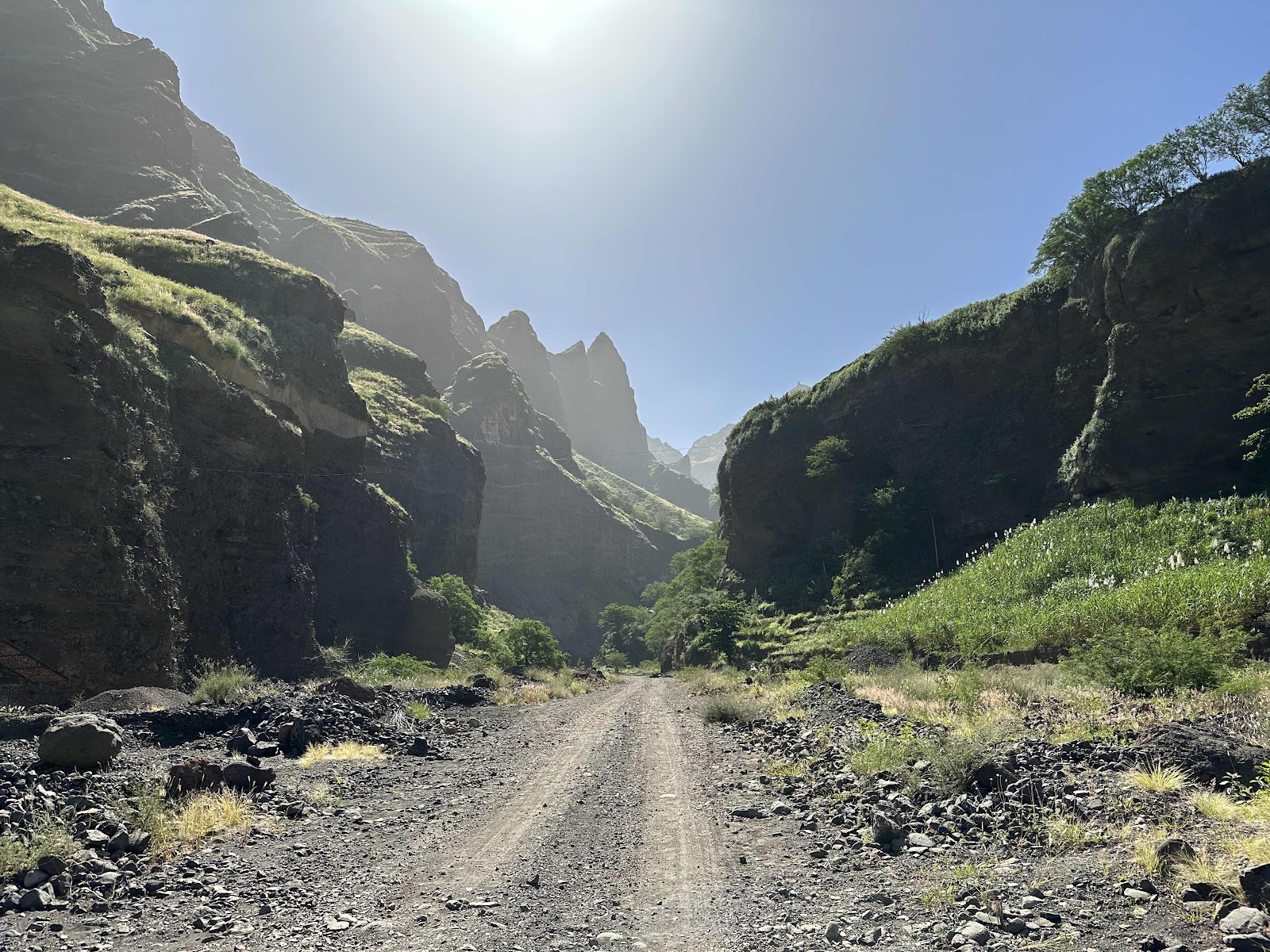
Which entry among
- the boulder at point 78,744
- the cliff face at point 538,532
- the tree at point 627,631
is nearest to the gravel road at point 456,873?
the boulder at point 78,744

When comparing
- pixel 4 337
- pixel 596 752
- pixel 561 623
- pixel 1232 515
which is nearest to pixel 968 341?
pixel 1232 515

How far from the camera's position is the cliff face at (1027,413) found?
29750mm

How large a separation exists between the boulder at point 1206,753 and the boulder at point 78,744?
1192 cm

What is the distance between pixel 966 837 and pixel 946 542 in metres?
41.2

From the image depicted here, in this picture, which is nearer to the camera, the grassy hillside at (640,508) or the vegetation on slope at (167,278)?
the vegetation on slope at (167,278)

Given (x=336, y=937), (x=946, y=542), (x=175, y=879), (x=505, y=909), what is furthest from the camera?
(x=946, y=542)

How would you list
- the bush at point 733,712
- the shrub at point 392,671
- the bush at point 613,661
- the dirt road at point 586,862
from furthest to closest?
the bush at point 613,661
the shrub at point 392,671
the bush at point 733,712
the dirt road at point 586,862

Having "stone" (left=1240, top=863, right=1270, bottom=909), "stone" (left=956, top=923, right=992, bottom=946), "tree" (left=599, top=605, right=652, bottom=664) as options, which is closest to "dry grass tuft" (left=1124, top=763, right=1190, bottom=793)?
"stone" (left=1240, top=863, right=1270, bottom=909)

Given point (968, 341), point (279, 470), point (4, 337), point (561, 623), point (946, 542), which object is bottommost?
point (561, 623)

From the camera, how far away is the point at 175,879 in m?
5.39

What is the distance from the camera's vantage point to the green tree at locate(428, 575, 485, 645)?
163 feet

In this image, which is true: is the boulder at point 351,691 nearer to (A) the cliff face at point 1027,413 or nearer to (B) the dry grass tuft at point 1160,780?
(B) the dry grass tuft at point 1160,780

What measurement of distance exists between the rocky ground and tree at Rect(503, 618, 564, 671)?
1361 inches

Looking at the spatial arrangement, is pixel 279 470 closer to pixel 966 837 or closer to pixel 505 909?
pixel 505 909
